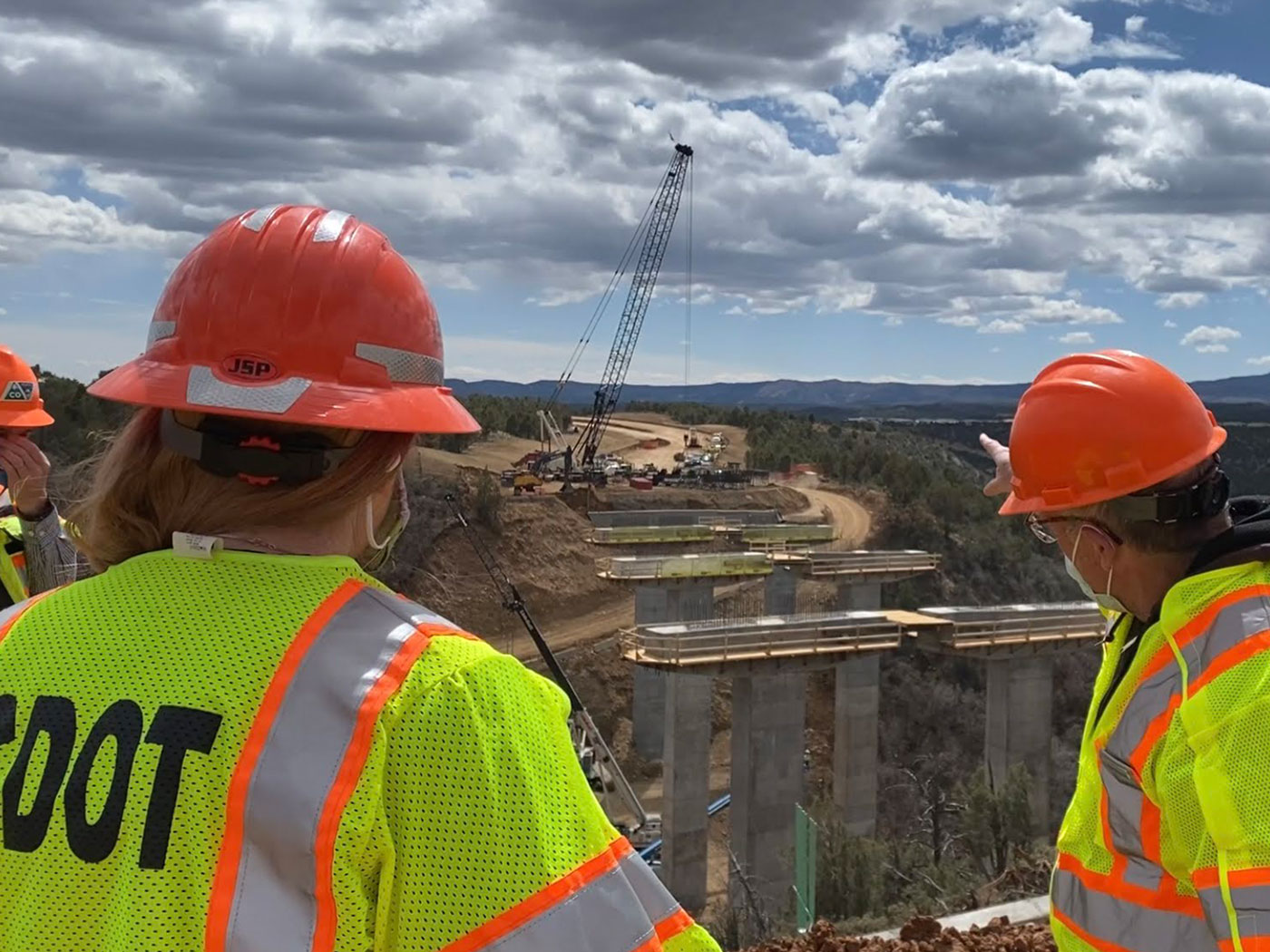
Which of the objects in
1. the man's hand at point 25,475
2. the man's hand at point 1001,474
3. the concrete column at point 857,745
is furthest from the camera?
the concrete column at point 857,745

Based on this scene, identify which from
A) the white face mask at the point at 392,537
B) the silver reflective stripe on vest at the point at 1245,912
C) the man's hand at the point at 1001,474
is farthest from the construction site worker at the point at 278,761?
the man's hand at the point at 1001,474

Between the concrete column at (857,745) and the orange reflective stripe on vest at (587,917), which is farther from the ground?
the orange reflective stripe on vest at (587,917)

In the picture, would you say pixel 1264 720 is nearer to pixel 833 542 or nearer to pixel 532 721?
pixel 532 721

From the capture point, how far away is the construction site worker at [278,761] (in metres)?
1.24

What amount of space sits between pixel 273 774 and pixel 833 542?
39.5 meters

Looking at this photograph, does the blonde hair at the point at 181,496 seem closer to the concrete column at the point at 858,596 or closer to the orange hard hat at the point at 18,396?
the orange hard hat at the point at 18,396

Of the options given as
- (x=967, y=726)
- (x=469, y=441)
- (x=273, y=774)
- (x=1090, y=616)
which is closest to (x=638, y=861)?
(x=273, y=774)

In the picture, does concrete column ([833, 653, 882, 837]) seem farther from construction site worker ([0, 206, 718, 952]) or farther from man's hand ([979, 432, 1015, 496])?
construction site worker ([0, 206, 718, 952])

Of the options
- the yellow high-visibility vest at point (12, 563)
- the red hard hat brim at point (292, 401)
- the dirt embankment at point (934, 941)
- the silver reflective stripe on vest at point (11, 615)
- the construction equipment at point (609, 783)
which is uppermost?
the red hard hat brim at point (292, 401)

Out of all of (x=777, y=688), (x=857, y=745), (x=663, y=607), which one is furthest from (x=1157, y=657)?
(x=663, y=607)

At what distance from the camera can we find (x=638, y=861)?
1392 mm

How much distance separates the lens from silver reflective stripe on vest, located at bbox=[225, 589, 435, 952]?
122 centimetres

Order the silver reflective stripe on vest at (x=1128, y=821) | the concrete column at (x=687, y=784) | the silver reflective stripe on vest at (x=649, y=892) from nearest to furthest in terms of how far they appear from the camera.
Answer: the silver reflective stripe on vest at (x=649, y=892) → the silver reflective stripe on vest at (x=1128, y=821) → the concrete column at (x=687, y=784)

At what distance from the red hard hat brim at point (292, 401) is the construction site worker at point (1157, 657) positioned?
146 centimetres
